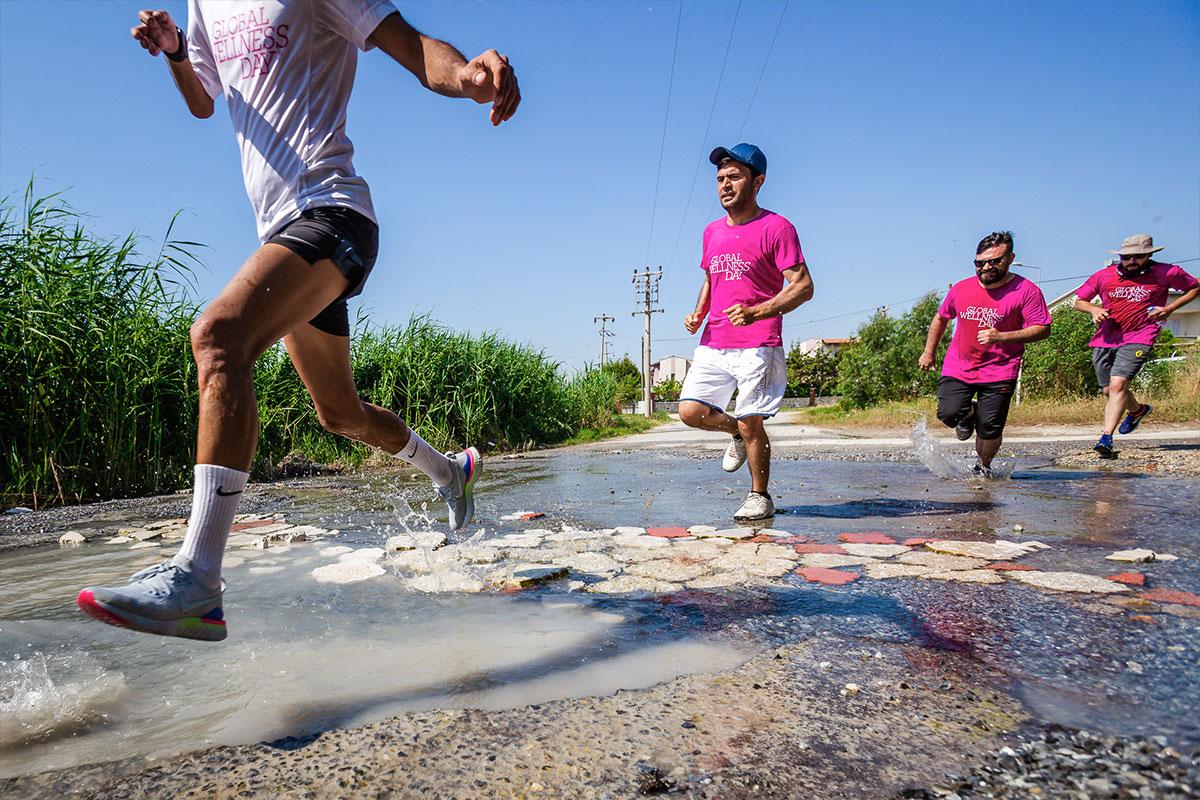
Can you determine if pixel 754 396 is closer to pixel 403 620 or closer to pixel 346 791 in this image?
pixel 403 620

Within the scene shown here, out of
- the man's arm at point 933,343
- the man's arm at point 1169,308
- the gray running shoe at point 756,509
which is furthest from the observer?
the man's arm at point 1169,308

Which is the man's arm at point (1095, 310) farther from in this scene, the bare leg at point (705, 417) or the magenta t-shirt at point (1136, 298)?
the bare leg at point (705, 417)

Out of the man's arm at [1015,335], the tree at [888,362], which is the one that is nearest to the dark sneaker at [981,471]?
the man's arm at [1015,335]

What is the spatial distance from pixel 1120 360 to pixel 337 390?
22.9ft

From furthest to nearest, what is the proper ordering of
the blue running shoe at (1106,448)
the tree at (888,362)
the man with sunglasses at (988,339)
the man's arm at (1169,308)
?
the tree at (888,362) → the blue running shoe at (1106,448) → the man's arm at (1169,308) → the man with sunglasses at (988,339)

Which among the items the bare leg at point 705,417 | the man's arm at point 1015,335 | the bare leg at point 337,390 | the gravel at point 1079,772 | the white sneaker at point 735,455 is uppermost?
the man's arm at point 1015,335

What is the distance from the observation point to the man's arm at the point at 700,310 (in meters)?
4.51

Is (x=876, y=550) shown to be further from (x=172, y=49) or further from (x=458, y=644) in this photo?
(x=172, y=49)

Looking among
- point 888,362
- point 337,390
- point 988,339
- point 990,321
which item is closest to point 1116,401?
point 990,321

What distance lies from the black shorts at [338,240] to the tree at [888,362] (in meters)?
34.3

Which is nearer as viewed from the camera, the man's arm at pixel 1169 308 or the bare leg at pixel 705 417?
the bare leg at pixel 705 417

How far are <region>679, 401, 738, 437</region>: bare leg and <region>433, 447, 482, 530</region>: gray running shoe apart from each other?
1450mm

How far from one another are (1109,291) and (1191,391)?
7.89 meters

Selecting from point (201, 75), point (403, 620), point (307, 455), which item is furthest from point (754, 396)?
point (307, 455)
